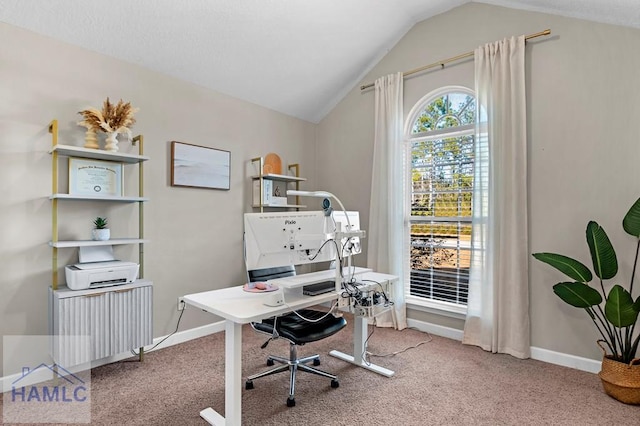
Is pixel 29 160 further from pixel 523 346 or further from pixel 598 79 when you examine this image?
pixel 598 79

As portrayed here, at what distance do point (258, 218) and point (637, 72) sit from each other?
293cm

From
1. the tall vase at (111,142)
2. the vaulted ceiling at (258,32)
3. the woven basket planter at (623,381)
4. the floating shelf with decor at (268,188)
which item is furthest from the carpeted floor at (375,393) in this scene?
the vaulted ceiling at (258,32)

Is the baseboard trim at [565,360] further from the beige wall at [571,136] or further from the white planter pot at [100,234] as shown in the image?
the white planter pot at [100,234]

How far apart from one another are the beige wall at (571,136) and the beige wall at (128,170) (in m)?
2.48

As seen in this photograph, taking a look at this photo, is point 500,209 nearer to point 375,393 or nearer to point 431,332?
point 431,332

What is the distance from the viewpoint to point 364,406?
2133mm

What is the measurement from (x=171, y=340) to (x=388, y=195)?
102 inches

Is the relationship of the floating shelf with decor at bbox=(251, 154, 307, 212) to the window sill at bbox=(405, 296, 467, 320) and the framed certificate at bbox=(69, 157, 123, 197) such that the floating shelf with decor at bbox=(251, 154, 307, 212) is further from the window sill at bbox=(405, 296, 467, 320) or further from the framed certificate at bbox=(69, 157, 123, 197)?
the window sill at bbox=(405, 296, 467, 320)

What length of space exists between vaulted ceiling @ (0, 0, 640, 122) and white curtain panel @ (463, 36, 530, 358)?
1.79ft

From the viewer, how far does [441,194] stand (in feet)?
11.5

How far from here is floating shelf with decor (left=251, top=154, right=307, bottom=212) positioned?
3.69m

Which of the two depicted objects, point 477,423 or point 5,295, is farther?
point 5,295

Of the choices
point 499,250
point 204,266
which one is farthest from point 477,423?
point 204,266

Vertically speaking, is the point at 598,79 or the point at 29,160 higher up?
the point at 598,79
